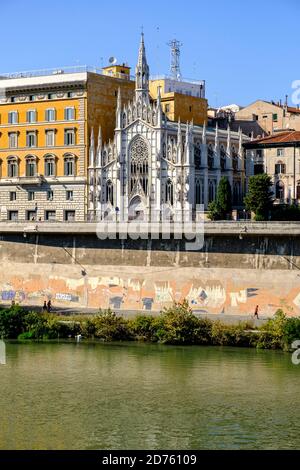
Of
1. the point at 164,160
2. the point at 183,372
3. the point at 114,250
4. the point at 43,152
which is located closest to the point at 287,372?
the point at 183,372

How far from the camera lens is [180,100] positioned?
7750 cm

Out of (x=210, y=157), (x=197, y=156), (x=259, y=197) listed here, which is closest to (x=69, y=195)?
(x=197, y=156)

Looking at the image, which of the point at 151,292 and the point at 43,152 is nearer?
the point at 151,292

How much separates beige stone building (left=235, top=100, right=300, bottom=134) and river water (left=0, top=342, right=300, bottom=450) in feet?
133

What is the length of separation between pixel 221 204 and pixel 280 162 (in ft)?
24.0

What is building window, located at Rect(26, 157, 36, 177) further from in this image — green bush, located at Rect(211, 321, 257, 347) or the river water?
green bush, located at Rect(211, 321, 257, 347)

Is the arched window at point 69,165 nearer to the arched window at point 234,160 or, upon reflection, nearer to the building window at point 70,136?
the building window at point 70,136

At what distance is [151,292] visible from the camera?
54.2 meters

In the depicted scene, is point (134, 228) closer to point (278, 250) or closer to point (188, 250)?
point (188, 250)

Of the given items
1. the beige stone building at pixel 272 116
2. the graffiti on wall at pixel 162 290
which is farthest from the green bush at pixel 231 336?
the beige stone building at pixel 272 116

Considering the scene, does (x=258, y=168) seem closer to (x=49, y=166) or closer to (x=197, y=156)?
(x=197, y=156)

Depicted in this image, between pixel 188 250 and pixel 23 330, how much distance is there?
30.9 feet

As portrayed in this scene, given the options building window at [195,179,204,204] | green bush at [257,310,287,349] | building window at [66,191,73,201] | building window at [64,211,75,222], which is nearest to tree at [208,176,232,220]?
building window at [195,179,204,204]

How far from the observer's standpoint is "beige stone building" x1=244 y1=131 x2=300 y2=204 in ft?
231
